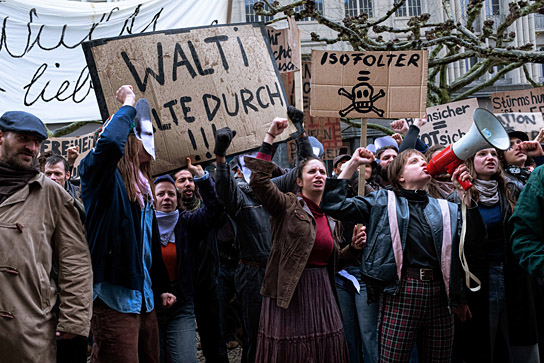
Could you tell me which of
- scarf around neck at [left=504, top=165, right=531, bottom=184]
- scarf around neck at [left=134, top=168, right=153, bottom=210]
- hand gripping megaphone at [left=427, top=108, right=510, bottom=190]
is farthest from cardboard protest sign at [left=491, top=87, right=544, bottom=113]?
scarf around neck at [left=134, top=168, right=153, bottom=210]

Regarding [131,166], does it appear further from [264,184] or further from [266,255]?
[266,255]

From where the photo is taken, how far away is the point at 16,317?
2676mm

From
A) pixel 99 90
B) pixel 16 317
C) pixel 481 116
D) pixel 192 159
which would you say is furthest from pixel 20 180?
pixel 481 116

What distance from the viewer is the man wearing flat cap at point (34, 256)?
269cm

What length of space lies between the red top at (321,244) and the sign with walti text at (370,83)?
108 centimetres

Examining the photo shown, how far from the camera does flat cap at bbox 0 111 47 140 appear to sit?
2834mm

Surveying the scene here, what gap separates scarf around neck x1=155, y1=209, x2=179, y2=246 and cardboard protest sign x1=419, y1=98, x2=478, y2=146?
4958 mm

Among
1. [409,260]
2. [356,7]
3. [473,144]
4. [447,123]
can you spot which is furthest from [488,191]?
[356,7]

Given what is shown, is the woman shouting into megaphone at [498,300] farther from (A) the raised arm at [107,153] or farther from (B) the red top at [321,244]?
(A) the raised arm at [107,153]

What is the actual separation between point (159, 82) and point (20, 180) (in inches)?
47.1

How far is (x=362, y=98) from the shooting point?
4805 millimetres

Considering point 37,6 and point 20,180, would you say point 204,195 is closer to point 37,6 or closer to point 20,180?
point 20,180

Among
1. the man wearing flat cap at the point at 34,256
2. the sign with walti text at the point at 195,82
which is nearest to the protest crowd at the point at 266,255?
the man wearing flat cap at the point at 34,256

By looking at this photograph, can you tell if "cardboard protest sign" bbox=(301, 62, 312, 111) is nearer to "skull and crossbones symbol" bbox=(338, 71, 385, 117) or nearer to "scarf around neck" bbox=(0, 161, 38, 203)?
"skull and crossbones symbol" bbox=(338, 71, 385, 117)
